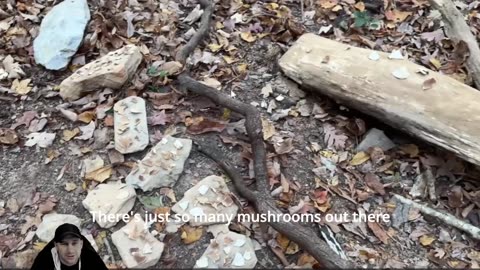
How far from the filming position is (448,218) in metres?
3.75

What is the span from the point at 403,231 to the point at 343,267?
69cm

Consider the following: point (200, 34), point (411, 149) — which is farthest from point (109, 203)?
point (411, 149)

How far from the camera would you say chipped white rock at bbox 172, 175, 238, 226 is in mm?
3609

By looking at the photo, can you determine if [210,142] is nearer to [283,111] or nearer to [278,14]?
[283,111]

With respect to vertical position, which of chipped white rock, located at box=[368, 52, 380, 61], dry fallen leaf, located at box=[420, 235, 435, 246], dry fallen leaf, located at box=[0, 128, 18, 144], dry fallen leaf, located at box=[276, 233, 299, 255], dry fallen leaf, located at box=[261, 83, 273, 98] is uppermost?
chipped white rock, located at box=[368, 52, 380, 61]

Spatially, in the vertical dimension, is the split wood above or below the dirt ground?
above

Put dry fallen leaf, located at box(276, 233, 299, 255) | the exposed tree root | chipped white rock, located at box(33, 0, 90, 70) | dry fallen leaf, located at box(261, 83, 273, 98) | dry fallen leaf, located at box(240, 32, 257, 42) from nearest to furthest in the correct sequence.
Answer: the exposed tree root
dry fallen leaf, located at box(276, 233, 299, 255)
dry fallen leaf, located at box(261, 83, 273, 98)
chipped white rock, located at box(33, 0, 90, 70)
dry fallen leaf, located at box(240, 32, 257, 42)

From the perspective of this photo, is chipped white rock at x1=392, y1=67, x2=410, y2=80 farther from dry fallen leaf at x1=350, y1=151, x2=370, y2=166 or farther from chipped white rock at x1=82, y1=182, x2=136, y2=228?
chipped white rock at x1=82, y1=182, x2=136, y2=228

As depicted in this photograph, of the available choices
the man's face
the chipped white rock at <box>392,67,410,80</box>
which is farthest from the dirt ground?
the man's face

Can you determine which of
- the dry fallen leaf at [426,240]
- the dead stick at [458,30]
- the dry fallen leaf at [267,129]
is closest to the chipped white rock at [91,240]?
the dry fallen leaf at [267,129]

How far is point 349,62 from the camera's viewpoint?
4.24m

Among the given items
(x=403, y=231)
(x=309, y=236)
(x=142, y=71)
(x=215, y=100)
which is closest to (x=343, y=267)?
(x=309, y=236)

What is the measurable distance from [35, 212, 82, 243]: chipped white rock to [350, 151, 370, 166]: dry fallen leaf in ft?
6.30

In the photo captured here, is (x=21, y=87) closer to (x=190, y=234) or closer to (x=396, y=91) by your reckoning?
(x=190, y=234)
